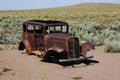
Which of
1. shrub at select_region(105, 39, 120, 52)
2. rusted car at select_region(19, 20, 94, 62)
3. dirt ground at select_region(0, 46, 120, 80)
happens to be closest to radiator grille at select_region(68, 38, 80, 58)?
rusted car at select_region(19, 20, 94, 62)

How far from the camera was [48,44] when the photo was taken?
1611cm

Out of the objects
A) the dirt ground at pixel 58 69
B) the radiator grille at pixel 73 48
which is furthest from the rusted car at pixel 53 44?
the dirt ground at pixel 58 69

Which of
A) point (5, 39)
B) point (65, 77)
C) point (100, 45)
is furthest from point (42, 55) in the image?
point (5, 39)

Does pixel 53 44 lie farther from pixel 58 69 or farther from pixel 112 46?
pixel 112 46

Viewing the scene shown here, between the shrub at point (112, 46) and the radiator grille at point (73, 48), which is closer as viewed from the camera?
the radiator grille at point (73, 48)

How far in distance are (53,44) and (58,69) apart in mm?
1500

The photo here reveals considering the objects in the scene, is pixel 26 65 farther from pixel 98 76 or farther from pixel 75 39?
pixel 98 76

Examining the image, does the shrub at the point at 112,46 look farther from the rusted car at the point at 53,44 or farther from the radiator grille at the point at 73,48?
the radiator grille at the point at 73,48

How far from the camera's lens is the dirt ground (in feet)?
43.0

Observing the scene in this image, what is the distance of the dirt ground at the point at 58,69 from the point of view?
516 inches

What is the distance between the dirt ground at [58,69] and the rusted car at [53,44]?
1.14 feet

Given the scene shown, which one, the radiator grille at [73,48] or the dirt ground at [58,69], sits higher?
the radiator grille at [73,48]

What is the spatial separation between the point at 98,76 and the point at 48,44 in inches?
149

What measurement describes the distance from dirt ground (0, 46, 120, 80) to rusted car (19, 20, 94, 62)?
1.14ft
